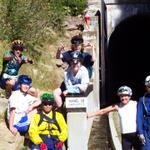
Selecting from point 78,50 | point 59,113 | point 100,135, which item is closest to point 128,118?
point 59,113

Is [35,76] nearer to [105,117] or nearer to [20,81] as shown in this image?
[105,117]

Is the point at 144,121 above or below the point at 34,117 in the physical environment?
below

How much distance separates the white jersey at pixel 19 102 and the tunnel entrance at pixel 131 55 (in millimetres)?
16771

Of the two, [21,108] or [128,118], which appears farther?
[21,108]

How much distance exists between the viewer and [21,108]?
32.6 feet

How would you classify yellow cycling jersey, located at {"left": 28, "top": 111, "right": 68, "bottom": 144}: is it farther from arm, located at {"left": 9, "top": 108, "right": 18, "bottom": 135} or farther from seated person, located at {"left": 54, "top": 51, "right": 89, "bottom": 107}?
seated person, located at {"left": 54, "top": 51, "right": 89, "bottom": 107}

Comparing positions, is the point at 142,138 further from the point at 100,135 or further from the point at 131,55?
the point at 131,55

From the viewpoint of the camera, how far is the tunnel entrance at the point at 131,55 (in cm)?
2792

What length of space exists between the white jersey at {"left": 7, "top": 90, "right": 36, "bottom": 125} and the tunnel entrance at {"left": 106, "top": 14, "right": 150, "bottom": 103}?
55.0 ft

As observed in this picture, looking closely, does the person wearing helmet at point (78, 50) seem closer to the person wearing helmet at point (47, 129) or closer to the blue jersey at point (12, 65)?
the blue jersey at point (12, 65)

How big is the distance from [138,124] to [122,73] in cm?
2237

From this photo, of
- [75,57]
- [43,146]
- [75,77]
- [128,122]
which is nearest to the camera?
[43,146]

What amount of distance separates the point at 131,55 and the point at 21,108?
2175 cm

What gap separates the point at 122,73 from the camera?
102ft
